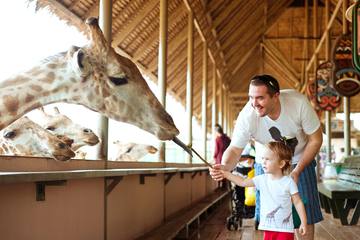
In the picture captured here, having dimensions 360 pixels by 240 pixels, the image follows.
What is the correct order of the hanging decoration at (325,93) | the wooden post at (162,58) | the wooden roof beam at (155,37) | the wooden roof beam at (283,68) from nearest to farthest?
the wooden post at (162,58), the wooden roof beam at (155,37), the hanging decoration at (325,93), the wooden roof beam at (283,68)

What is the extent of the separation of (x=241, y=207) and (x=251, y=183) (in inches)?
146

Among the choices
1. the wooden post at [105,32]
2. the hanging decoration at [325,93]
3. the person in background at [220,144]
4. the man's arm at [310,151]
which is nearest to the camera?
the man's arm at [310,151]

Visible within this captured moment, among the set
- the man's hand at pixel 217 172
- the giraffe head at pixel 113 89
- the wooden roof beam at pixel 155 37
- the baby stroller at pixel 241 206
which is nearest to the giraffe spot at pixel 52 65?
the giraffe head at pixel 113 89

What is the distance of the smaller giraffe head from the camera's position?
2.99 meters

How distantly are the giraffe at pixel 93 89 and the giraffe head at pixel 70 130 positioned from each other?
694 millimetres

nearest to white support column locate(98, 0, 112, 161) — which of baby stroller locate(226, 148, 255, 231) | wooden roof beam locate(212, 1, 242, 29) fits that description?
baby stroller locate(226, 148, 255, 231)

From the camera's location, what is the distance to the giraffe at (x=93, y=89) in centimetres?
290

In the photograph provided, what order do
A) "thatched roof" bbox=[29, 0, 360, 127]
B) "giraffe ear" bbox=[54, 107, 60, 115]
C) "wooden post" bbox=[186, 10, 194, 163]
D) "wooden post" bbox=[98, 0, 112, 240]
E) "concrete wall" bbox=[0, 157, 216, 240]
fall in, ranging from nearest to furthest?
"concrete wall" bbox=[0, 157, 216, 240] → "wooden post" bbox=[98, 0, 112, 240] → "giraffe ear" bbox=[54, 107, 60, 115] → "thatched roof" bbox=[29, 0, 360, 127] → "wooden post" bbox=[186, 10, 194, 163]

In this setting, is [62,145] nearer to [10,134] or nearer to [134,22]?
[10,134]

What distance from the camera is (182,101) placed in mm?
14266

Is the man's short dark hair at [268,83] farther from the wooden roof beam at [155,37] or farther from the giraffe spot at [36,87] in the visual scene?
the wooden roof beam at [155,37]

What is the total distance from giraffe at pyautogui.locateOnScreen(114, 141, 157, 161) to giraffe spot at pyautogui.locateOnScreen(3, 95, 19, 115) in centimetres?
352

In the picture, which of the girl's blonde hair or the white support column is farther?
the white support column

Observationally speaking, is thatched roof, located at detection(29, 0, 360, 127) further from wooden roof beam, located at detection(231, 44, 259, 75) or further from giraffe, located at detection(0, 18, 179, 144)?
giraffe, located at detection(0, 18, 179, 144)
